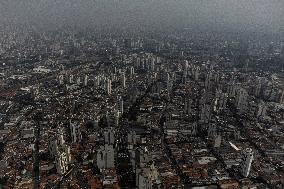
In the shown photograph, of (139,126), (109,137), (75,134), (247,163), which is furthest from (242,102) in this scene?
(75,134)

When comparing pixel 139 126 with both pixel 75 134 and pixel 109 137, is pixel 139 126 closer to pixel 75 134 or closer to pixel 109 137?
pixel 109 137

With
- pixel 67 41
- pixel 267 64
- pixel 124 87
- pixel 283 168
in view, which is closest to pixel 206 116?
pixel 283 168

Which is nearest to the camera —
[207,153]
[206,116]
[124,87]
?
[207,153]

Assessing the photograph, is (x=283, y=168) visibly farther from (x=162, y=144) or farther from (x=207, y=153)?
(x=162, y=144)

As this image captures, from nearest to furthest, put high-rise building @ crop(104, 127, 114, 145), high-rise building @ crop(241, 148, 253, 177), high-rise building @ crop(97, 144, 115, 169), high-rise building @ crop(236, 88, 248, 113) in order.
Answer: high-rise building @ crop(241, 148, 253, 177) < high-rise building @ crop(97, 144, 115, 169) < high-rise building @ crop(104, 127, 114, 145) < high-rise building @ crop(236, 88, 248, 113)

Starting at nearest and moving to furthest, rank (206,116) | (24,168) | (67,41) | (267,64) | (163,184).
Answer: (163,184) < (24,168) < (206,116) < (267,64) < (67,41)

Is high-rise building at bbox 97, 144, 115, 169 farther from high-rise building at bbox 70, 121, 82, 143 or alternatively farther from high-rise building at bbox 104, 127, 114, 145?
high-rise building at bbox 70, 121, 82, 143

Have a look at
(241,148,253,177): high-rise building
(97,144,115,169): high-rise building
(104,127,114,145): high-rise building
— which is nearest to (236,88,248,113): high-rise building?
(241,148,253,177): high-rise building

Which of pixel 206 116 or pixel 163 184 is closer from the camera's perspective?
pixel 163 184
